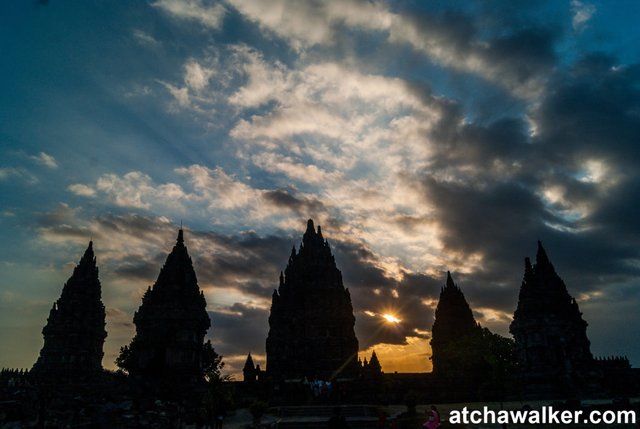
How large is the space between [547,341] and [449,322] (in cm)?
2606

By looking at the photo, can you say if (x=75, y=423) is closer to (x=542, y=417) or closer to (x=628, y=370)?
(x=542, y=417)

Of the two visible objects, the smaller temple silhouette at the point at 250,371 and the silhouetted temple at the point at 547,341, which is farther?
the smaller temple silhouette at the point at 250,371

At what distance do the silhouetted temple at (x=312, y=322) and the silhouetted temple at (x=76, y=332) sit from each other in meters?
20.1

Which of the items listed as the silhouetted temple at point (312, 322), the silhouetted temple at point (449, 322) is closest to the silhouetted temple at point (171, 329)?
the silhouetted temple at point (312, 322)

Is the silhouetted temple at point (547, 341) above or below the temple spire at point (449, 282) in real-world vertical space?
below

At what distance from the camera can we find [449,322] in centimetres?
5838

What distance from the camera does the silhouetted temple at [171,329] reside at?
26.7 metres

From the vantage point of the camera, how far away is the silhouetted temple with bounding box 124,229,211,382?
1051 inches

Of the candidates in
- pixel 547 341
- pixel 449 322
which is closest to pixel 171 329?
pixel 547 341

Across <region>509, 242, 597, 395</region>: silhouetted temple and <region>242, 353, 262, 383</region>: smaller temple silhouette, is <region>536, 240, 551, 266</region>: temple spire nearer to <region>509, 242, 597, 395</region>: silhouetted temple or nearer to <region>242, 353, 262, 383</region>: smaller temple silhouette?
<region>509, 242, 597, 395</region>: silhouetted temple

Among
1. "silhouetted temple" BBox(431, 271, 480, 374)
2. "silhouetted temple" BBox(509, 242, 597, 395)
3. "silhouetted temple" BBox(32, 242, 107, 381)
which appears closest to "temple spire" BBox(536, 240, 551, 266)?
"silhouetted temple" BBox(509, 242, 597, 395)

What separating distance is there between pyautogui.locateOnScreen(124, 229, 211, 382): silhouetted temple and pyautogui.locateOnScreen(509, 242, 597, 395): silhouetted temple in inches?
915

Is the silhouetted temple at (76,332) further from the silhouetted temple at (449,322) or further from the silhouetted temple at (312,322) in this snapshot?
the silhouetted temple at (449,322)

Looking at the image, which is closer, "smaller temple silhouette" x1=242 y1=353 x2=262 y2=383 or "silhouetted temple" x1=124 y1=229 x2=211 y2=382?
"silhouetted temple" x1=124 y1=229 x2=211 y2=382
